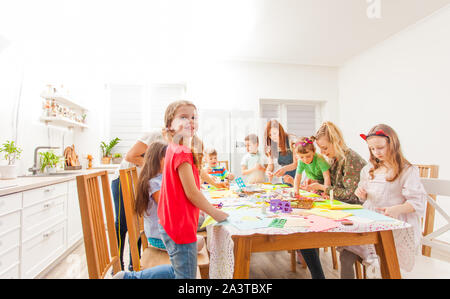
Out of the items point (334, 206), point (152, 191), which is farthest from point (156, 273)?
point (334, 206)

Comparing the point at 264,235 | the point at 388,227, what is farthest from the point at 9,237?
the point at 388,227

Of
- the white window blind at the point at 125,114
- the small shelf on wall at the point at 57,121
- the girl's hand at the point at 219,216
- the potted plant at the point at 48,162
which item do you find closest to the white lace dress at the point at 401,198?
the girl's hand at the point at 219,216

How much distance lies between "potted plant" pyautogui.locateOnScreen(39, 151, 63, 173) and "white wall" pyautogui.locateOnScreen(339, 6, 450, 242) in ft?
11.2

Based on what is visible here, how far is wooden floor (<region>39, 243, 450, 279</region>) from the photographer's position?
1.66m

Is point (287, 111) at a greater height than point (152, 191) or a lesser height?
greater

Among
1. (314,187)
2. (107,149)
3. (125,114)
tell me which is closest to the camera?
(314,187)

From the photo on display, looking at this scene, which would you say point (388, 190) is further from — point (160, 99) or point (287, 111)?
point (160, 99)

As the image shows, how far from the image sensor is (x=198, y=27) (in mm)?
2604

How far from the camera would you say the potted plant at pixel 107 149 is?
11.1 feet

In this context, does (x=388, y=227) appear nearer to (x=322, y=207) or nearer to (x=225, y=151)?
(x=322, y=207)

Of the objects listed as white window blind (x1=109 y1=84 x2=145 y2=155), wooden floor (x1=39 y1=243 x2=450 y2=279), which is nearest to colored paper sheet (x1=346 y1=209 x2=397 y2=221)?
wooden floor (x1=39 y1=243 x2=450 y2=279)

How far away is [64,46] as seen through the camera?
276 centimetres

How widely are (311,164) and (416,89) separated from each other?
171cm
